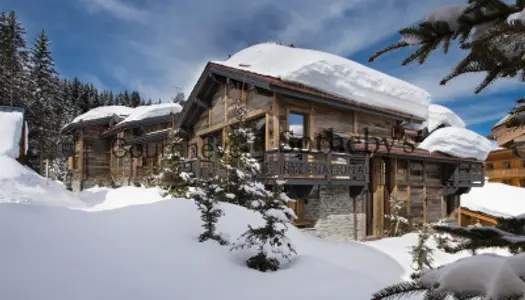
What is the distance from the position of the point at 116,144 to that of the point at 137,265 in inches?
987

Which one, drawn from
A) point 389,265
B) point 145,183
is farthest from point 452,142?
point 145,183

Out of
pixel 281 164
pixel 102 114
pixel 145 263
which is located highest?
pixel 102 114

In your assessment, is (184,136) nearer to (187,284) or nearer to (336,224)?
(336,224)

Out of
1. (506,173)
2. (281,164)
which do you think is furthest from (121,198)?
(506,173)

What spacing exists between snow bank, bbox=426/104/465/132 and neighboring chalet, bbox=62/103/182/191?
756 inches

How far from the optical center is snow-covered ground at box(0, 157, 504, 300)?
4512 millimetres

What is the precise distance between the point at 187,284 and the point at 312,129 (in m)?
8.82

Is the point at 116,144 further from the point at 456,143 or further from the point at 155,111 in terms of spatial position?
the point at 456,143

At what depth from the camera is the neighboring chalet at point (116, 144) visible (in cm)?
2461

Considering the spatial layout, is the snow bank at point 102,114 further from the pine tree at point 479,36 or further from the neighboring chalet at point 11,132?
the pine tree at point 479,36

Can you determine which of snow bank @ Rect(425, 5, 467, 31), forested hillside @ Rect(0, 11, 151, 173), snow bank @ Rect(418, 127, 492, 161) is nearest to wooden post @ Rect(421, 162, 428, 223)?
snow bank @ Rect(418, 127, 492, 161)

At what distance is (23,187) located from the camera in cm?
1250

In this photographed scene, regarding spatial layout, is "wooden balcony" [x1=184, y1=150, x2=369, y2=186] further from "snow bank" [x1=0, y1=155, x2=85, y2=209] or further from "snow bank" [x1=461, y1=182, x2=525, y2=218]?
"snow bank" [x1=461, y1=182, x2=525, y2=218]

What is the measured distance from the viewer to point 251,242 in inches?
255
